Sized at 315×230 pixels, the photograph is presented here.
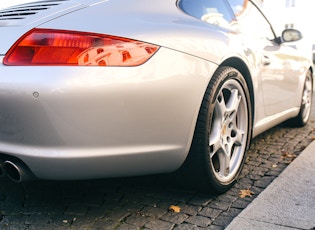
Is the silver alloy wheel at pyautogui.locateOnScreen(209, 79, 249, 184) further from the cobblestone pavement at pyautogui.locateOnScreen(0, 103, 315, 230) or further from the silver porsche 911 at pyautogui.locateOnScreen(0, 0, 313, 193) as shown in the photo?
the cobblestone pavement at pyautogui.locateOnScreen(0, 103, 315, 230)

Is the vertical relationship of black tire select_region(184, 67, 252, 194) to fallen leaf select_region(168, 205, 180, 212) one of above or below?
above

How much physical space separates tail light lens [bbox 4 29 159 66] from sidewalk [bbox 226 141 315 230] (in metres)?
1.06

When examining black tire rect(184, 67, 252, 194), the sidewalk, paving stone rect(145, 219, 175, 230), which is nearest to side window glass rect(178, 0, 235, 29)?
black tire rect(184, 67, 252, 194)

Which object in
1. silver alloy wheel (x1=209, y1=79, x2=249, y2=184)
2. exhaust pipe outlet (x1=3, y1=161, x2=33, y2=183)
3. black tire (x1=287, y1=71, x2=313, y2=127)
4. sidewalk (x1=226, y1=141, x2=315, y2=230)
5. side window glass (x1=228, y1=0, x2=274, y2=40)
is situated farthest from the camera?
black tire (x1=287, y1=71, x2=313, y2=127)

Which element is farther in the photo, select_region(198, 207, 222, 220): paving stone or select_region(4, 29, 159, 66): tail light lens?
select_region(198, 207, 222, 220): paving stone

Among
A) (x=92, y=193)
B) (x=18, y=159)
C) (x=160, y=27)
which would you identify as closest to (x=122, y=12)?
(x=160, y=27)

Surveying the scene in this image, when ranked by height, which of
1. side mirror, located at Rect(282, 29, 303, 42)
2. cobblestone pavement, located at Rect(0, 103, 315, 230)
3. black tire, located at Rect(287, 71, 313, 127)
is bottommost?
black tire, located at Rect(287, 71, 313, 127)

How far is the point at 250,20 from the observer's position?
343 cm

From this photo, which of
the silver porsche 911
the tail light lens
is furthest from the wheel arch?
the tail light lens

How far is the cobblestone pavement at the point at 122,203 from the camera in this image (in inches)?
87.5

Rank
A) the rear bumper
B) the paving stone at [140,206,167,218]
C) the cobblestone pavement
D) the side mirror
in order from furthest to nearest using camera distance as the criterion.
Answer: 1. the side mirror
2. the paving stone at [140,206,167,218]
3. the cobblestone pavement
4. the rear bumper

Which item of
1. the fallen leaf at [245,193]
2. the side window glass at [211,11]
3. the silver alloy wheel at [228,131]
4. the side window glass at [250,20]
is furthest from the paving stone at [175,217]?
the side window glass at [250,20]

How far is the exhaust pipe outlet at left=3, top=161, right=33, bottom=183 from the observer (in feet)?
6.49

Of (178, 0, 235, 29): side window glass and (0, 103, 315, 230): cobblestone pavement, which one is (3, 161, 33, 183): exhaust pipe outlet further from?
(178, 0, 235, 29): side window glass
